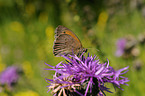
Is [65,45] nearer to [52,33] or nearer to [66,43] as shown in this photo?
[66,43]

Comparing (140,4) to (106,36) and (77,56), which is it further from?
(77,56)

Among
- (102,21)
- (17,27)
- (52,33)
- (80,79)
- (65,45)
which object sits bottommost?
(80,79)

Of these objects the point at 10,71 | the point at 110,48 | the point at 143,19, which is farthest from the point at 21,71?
the point at 143,19

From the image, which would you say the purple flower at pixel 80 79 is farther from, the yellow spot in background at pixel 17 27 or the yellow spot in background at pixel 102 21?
the yellow spot in background at pixel 17 27

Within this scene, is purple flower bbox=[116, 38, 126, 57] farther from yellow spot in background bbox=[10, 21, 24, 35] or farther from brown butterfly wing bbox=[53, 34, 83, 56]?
yellow spot in background bbox=[10, 21, 24, 35]

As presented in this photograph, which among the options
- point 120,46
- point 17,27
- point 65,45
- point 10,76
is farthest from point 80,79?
point 17,27

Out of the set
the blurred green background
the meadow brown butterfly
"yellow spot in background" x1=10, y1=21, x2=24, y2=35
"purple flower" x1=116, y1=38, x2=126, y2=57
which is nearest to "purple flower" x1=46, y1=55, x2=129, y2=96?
the meadow brown butterfly

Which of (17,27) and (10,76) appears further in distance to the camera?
(17,27)
